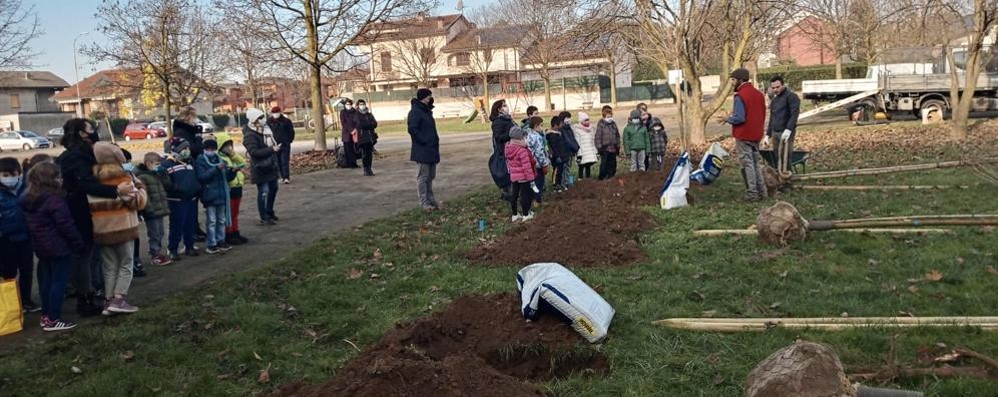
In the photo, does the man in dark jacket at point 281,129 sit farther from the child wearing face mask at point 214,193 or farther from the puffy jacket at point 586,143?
the child wearing face mask at point 214,193

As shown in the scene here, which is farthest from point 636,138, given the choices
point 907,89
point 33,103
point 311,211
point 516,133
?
point 33,103

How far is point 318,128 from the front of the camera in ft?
74.1

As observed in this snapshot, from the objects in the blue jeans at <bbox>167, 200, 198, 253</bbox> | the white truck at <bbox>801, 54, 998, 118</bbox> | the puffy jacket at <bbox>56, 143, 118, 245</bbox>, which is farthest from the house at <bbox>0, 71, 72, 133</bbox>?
the puffy jacket at <bbox>56, 143, 118, 245</bbox>

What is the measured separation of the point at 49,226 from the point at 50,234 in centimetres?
7

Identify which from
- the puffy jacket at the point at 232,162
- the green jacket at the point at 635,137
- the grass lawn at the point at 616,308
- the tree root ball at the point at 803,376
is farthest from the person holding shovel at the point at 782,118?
the tree root ball at the point at 803,376

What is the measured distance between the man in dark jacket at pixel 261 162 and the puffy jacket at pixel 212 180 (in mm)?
1142

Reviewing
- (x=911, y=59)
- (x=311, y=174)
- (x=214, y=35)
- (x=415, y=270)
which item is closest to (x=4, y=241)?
(x=415, y=270)

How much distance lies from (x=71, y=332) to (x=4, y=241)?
1.28 m

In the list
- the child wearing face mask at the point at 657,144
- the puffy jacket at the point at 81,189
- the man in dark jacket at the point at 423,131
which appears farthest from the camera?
the child wearing face mask at the point at 657,144

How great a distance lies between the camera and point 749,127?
34.6ft

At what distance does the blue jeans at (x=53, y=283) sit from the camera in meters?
6.11

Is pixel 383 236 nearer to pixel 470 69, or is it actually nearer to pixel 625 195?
pixel 625 195

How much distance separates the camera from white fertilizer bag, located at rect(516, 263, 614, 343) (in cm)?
509

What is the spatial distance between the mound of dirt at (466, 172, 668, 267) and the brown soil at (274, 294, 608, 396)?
181 centimetres
